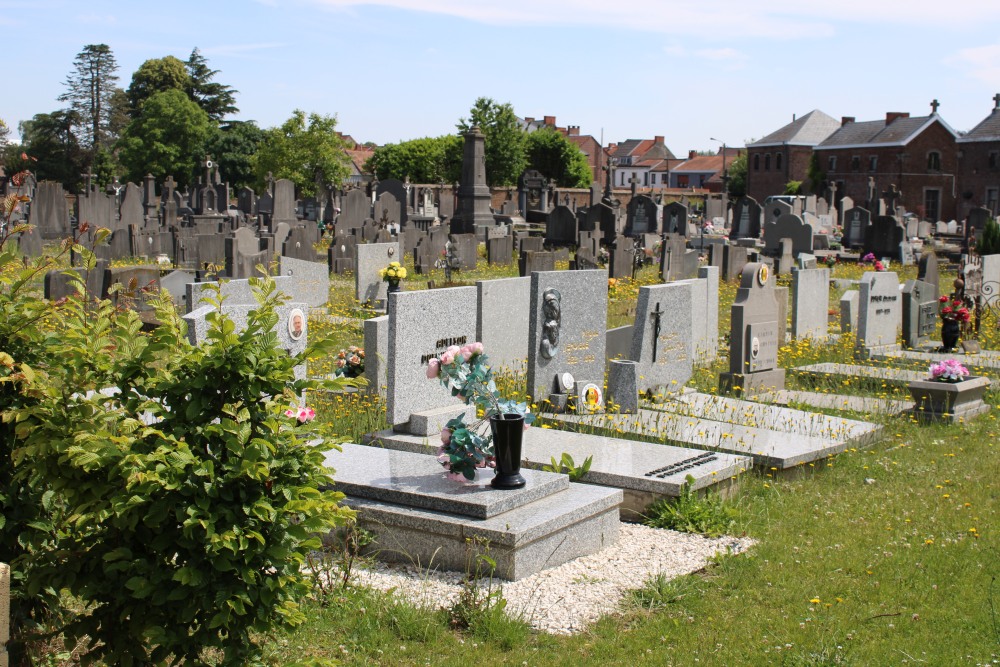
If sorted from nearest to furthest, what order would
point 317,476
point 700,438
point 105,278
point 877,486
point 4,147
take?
point 317,476 → point 4,147 → point 877,486 → point 700,438 → point 105,278

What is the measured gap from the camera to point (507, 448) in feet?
19.8

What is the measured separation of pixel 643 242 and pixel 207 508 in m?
25.2

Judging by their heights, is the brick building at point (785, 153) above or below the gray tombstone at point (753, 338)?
above

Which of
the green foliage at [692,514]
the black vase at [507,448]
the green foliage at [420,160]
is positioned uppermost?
the green foliage at [420,160]

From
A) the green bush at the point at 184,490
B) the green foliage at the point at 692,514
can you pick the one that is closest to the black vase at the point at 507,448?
the green foliage at the point at 692,514

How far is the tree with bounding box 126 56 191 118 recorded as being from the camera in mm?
78062

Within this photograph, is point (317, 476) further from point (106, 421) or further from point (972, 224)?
point (972, 224)

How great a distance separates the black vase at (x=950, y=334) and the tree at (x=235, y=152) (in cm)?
5907

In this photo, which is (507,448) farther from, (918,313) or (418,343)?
(918,313)

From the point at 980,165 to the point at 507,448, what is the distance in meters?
64.2

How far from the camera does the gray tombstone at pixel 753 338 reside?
36.3 feet

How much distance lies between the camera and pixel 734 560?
19.9ft

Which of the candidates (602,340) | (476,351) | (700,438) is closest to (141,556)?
(476,351)

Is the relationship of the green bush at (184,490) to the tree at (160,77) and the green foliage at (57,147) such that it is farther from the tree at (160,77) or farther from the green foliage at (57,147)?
the tree at (160,77)
